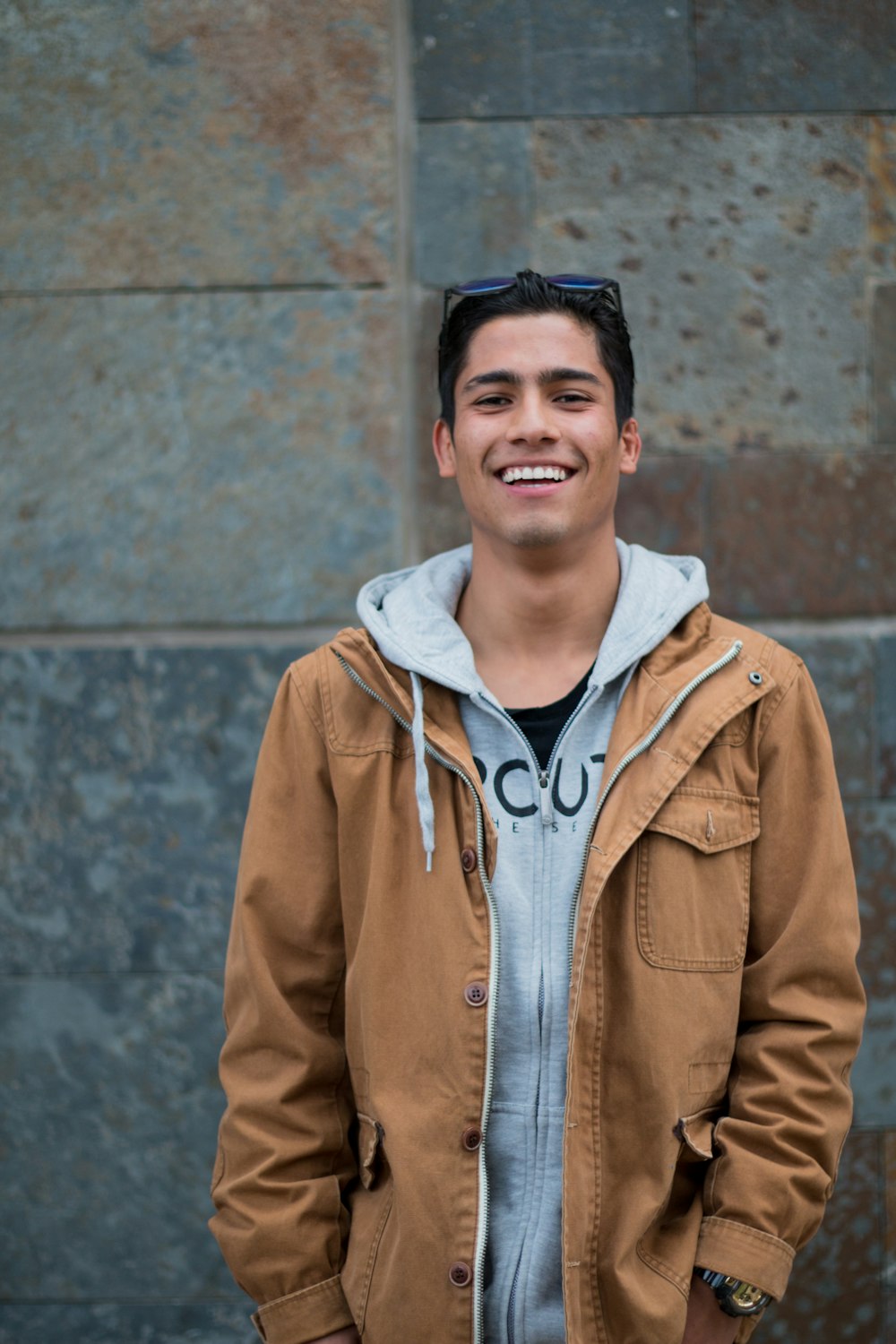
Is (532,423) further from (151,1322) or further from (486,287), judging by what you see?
(151,1322)

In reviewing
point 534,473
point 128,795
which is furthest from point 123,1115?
point 534,473

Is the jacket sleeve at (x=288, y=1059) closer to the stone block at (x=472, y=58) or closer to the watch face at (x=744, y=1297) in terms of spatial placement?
the watch face at (x=744, y=1297)

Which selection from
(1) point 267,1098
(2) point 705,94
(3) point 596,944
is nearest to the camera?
(3) point 596,944

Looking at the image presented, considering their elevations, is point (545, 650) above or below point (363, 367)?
below

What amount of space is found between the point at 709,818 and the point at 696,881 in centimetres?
10

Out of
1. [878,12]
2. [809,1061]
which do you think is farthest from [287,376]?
[809,1061]

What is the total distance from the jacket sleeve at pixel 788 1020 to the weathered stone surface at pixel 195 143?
1784 millimetres

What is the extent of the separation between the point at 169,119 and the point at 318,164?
0.40 meters

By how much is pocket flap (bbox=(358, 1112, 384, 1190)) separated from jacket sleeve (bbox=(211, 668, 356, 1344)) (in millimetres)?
55

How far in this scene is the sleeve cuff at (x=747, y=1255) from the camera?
191 centimetres

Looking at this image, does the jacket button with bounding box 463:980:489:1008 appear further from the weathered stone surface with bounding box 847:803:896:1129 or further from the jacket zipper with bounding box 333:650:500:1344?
the weathered stone surface with bounding box 847:803:896:1129

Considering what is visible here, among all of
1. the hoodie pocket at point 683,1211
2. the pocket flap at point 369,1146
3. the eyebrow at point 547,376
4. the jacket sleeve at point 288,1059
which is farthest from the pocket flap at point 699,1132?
the eyebrow at point 547,376

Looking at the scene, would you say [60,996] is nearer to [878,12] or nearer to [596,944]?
[596,944]

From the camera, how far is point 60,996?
317cm
